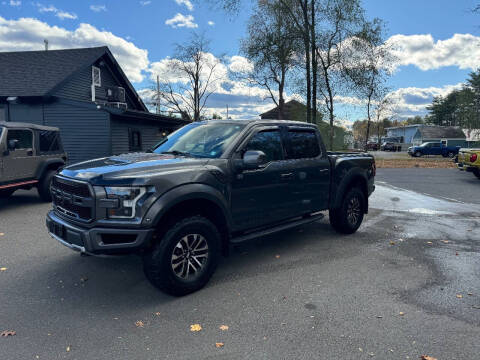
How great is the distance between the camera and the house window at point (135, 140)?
18062 mm

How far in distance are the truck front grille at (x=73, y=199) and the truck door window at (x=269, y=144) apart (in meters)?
2.00

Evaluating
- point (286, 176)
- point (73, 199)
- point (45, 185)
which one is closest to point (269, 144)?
point (286, 176)

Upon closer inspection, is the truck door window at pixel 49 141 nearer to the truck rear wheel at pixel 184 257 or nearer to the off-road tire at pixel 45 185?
the off-road tire at pixel 45 185

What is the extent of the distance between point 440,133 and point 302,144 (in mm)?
69597

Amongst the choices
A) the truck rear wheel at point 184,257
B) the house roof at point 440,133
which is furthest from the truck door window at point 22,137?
the house roof at point 440,133

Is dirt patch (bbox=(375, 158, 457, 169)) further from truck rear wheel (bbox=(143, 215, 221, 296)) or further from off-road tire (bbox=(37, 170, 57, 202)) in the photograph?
truck rear wheel (bbox=(143, 215, 221, 296))

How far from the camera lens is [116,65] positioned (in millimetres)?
22141

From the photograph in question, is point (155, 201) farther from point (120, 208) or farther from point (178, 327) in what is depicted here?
point (178, 327)

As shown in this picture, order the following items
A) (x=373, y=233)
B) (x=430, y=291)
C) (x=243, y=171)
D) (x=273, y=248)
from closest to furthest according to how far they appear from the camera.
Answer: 1. (x=430, y=291)
2. (x=243, y=171)
3. (x=273, y=248)
4. (x=373, y=233)

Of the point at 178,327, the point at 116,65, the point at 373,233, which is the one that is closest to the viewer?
the point at 178,327

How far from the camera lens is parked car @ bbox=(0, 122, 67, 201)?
7.86 metres

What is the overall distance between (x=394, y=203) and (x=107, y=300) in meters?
8.34

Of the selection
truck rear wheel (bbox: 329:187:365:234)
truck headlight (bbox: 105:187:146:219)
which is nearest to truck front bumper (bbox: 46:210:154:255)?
truck headlight (bbox: 105:187:146:219)

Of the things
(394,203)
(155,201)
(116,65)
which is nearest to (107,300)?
(155,201)
